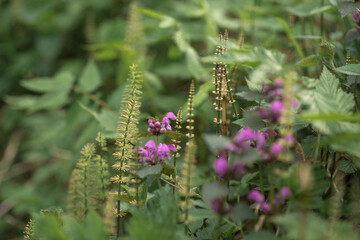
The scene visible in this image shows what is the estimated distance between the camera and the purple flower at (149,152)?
3.53ft

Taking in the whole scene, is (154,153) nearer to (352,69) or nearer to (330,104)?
(330,104)

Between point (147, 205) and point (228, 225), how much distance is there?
26 cm

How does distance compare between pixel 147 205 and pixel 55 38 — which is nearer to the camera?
pixel 147 205

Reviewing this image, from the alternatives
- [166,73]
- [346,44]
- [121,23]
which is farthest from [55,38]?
[346,44]

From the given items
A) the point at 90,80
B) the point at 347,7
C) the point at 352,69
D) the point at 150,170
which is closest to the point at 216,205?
the point at 150,170

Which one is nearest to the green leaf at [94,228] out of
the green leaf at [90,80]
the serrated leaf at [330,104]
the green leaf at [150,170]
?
the green leaf at [150,170]

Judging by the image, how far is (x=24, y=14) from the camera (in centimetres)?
361

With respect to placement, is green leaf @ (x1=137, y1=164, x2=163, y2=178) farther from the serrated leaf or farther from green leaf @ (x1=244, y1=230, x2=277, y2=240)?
the serrated leaf

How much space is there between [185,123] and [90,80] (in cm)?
65

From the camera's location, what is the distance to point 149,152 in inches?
43.1

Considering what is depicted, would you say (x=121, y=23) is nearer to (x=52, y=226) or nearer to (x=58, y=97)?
(x=58, y=97)

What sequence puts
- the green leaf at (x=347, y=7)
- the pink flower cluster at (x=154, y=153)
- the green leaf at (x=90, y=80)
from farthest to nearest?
the green leaf at (x=90, y=80), the green leaf at (x=347, y=7), the pink flower cluster at (x=154, y=153)

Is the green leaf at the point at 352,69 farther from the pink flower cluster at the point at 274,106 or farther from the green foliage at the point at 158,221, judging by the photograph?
the green foliage at the point at 158,221

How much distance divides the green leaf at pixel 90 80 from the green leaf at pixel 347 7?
135cm
